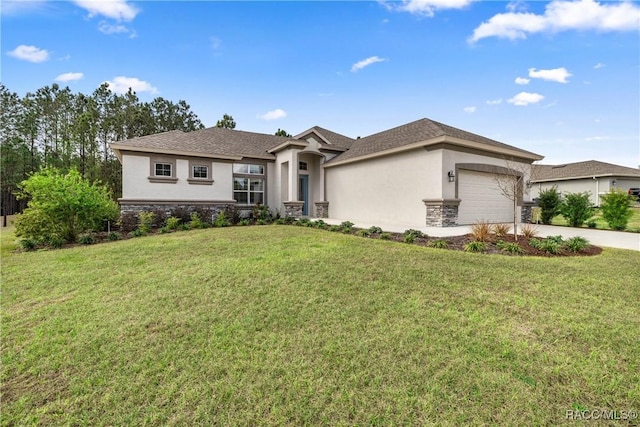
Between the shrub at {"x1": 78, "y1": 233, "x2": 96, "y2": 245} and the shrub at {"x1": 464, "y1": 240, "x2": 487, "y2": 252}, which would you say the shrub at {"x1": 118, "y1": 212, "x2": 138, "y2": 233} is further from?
the shrub at {"x1": 464, "y1": 240, "x2": 487, "y2": 252}

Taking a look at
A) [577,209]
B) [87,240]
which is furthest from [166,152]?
[577,209]

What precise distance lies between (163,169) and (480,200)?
14534mm

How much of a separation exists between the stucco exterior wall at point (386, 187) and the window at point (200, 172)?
686 cm

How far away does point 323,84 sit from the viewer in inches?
623

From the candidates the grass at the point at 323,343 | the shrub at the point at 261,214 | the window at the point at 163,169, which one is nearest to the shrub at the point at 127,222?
the window at the point at 163,169

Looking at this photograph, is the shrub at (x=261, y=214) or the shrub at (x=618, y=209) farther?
the shrub at (x=261, y=214)

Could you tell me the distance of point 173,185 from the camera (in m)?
13.4

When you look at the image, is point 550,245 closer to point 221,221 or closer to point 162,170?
point 221,221

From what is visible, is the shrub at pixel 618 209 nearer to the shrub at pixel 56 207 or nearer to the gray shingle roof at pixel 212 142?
the gray shingle roof at pixel 212 142

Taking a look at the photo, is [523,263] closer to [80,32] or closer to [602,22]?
[602,22]

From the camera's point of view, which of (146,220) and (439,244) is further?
(146,220)

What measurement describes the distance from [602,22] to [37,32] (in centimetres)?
1686

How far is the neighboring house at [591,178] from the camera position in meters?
22.7

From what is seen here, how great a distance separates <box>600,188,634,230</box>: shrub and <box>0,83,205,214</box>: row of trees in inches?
1256
